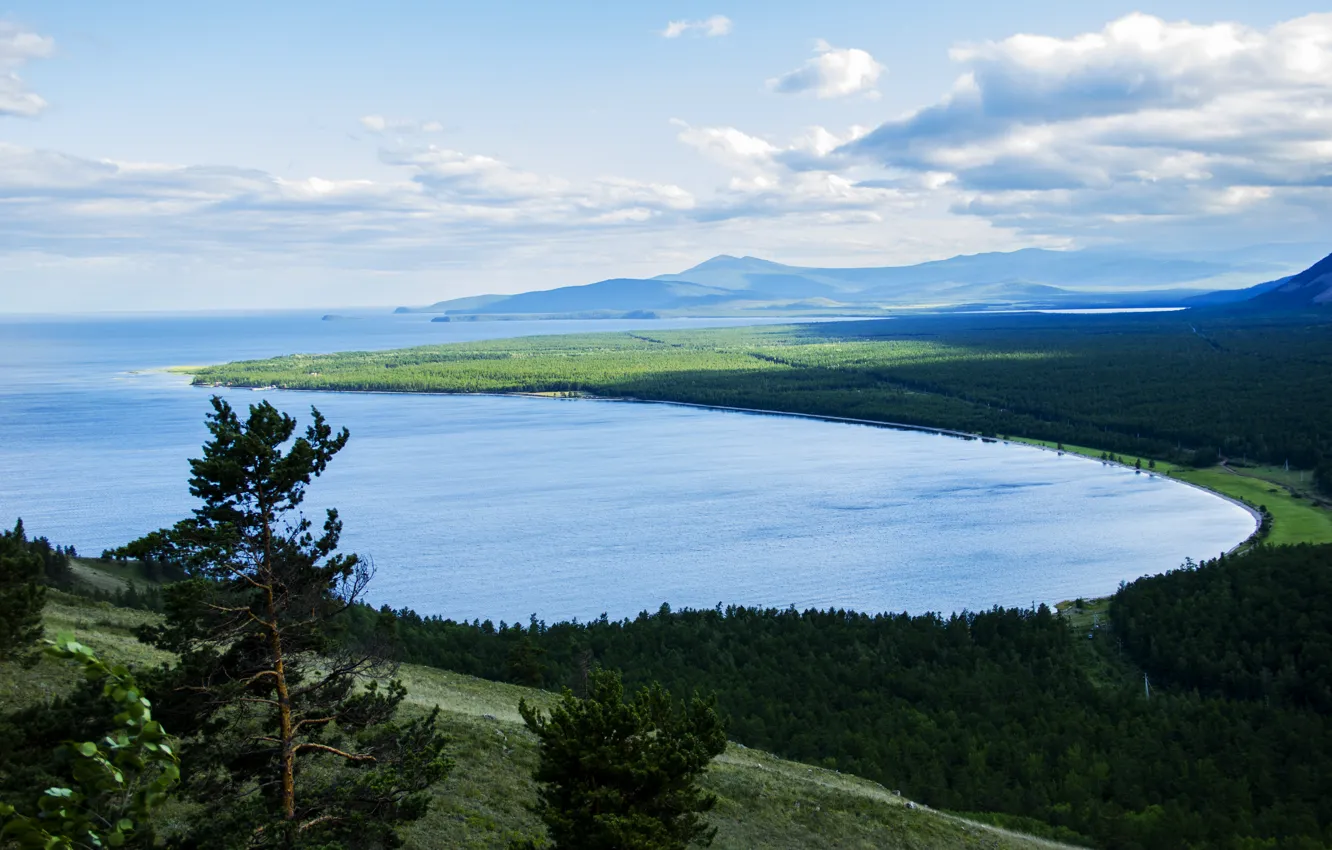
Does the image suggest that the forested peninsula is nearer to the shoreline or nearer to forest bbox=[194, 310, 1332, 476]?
the shoreline

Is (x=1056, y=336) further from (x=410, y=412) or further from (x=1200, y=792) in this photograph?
(x=1200, y=792)

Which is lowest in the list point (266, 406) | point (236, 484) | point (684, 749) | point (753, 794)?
point (753, 794)

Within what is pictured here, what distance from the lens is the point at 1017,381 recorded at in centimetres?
12812

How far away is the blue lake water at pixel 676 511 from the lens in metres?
50.6

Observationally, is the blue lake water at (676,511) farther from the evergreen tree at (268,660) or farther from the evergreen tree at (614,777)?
the evergreen tree at (268,660)

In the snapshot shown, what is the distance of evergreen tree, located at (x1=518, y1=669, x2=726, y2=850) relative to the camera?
12.7m

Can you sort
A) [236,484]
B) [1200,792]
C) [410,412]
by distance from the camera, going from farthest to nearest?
[410,412]
[1200,792]
[236,484]

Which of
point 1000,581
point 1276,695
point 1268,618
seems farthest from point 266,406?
point 1000,581

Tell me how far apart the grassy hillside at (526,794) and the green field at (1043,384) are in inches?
1696

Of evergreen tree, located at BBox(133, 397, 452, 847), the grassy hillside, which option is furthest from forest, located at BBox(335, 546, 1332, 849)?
evergreen tree, located at BBox(133, 397, 452, 847)

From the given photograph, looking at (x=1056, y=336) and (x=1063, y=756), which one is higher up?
(x=1056, y=336)

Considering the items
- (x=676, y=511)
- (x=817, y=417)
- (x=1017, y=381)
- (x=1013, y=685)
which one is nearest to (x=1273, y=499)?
(x=676, y=511)

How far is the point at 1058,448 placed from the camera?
92.2 metres

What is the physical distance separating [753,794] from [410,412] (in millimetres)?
107154
